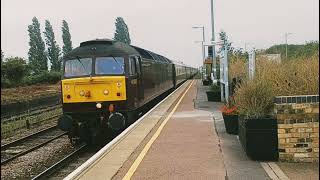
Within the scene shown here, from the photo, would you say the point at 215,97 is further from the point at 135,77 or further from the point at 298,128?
the point at 298,128

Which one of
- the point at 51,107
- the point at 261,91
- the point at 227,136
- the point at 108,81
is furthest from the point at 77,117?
the point at 51,107

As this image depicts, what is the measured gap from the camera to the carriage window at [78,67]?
1471 cm

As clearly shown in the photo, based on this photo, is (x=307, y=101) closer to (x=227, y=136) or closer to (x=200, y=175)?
(x=200, y=175)

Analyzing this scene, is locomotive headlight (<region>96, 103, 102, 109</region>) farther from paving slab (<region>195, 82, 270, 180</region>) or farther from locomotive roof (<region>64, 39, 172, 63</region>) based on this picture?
paving slab (<region>195, 82, 270, 180</region>)

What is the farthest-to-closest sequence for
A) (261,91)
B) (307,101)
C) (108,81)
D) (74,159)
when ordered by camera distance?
(108,81) < (74,159) < (261,91) < (307,101)

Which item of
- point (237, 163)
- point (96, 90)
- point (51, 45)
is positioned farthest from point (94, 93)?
point (51, 45)

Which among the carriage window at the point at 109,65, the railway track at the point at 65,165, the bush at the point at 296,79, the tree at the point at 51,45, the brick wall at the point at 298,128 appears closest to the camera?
the brick wall at the point at 298,128

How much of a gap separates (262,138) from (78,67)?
308 inches

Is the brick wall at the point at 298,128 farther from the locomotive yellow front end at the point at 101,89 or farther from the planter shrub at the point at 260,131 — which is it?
the locomotive yellow front end at the point at 101,89

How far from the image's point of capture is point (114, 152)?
9992mm

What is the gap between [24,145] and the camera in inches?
640

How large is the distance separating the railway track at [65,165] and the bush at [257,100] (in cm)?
430

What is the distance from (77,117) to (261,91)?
22.5 feet

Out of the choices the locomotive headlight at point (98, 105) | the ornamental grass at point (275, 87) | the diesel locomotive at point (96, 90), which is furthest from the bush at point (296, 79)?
the locomotive headlight at point (98, 105)
